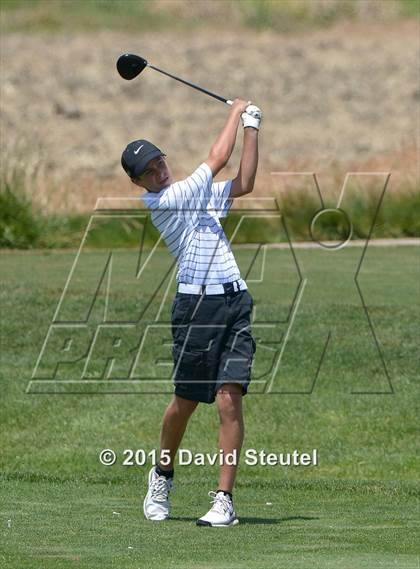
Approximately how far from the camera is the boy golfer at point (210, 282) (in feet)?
25.1

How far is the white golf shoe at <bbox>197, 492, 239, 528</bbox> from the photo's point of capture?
7621 millimetres

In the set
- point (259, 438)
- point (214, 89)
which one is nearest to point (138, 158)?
point (259, 438)

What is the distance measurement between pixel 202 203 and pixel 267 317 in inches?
267

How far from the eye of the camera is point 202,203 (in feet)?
25.1

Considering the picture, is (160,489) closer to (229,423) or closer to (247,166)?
(229,423)

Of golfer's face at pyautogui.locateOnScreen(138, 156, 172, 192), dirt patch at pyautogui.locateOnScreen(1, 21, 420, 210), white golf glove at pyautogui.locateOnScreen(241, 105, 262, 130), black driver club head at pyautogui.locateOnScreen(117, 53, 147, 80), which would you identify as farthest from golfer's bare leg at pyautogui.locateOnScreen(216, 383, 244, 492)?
dirt patch at pyautogui.locateOnScreen(1, 21, 420, 210)

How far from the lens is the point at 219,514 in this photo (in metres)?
7.63

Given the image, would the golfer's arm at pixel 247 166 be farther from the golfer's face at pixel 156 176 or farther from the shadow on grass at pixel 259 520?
the shadow on grass at pixel 259 520

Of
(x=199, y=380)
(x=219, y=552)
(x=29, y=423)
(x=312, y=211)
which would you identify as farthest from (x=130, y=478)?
(x=312, y=211)

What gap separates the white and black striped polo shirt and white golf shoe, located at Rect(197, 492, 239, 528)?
42.3 inches

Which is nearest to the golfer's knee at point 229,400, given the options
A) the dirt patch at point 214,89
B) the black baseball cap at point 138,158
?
the black baseball cap at point 138,158

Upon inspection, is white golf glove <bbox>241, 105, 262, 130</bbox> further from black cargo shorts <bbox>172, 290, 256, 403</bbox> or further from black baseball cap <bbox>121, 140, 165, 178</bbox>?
black cargo shorts <bbox>172, 290, 256, 403</bbox>

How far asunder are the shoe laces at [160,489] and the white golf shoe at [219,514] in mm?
319

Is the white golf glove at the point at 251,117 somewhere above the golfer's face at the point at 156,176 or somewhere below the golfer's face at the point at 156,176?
above
